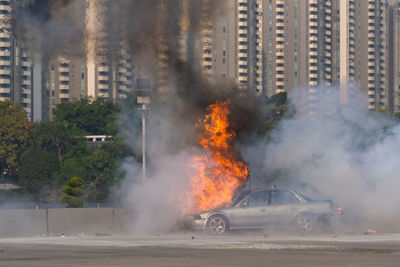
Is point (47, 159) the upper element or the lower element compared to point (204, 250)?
upper

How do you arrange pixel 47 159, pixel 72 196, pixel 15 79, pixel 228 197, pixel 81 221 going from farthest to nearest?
pixel 15 79 < pixel 47 159 < pixel 72 196 < pixel 228 197 < pixel 81 221

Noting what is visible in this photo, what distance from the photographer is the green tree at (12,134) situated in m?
93.4

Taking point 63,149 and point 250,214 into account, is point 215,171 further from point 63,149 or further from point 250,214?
point 63,149

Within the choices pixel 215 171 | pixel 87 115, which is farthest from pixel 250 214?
pixel 87 115

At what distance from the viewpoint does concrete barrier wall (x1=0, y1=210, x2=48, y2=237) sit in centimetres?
2758

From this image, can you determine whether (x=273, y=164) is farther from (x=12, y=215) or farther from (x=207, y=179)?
(x=12, y=215)

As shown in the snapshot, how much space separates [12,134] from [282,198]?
2772 inches

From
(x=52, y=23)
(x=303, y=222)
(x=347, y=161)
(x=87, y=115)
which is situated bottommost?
(x=303, y=222)

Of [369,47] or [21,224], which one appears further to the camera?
[369,47]

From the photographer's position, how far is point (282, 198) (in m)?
26.9

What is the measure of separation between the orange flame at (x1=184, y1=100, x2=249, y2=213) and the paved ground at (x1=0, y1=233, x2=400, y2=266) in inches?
87.6

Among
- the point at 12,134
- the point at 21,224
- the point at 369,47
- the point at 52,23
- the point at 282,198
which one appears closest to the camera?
the point at 282,198

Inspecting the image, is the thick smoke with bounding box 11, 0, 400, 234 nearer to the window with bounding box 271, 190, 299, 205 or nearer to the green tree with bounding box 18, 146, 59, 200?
the window with bounding box 271, 190, 299, 205

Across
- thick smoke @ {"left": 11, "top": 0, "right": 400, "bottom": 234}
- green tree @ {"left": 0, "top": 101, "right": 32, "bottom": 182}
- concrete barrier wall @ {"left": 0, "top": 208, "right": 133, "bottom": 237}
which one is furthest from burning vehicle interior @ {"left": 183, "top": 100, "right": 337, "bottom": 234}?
green tree @ {"left": 0, "top": 101, "right": 32, "bottom": 182}
